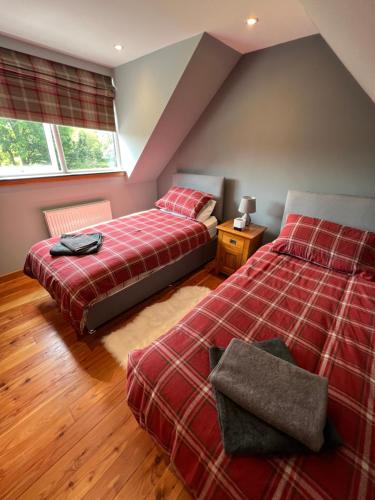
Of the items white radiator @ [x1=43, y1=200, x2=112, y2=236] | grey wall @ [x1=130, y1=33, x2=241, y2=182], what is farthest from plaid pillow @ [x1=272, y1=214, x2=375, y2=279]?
white radiator @ [x1=43, y1=200, x2=112, y2=236]

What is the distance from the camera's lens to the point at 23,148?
7.80 ft

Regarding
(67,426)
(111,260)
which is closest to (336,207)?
(111,260)

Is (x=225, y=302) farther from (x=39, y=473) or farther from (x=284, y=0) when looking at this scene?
(x=284, y=0)

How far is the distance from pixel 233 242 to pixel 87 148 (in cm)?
230

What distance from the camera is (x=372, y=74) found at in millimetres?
1117

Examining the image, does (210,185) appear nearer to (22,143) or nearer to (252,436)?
(22,143)

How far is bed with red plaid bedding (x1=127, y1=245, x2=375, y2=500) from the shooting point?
647mm

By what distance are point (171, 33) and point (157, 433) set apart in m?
2.80

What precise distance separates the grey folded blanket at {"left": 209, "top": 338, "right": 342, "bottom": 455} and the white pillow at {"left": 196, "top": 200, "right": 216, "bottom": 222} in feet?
7.09

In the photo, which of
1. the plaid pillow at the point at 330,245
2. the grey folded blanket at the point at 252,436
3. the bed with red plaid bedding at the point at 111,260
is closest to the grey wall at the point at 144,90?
the bed with red plaid bedding at the point at 111,260

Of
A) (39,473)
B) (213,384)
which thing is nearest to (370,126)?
(213,384)

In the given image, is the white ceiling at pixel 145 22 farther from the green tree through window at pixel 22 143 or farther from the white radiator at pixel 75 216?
the white radiator at pixel 75 216

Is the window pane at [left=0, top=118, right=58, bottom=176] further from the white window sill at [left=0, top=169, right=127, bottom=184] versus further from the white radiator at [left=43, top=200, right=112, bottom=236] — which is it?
the white radiator at [left=43, top=200, right=112, bottom=236]

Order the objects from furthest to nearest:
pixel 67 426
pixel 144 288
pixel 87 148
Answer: pixel 87 148 < pixel 144 288 < pixel 67 426
